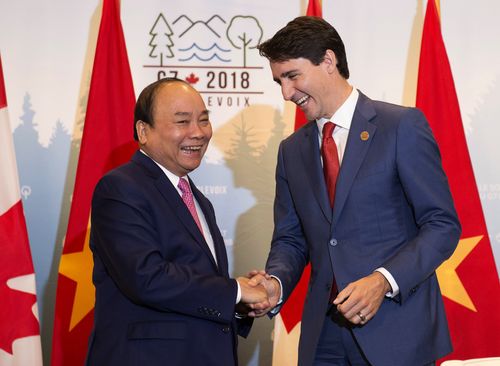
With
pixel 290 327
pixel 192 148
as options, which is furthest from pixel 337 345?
pixel 290 327

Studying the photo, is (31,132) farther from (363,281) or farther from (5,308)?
(363,281)

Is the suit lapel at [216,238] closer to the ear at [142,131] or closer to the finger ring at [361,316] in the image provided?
the ear at [142,131]

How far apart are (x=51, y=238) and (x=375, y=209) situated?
7.47ft

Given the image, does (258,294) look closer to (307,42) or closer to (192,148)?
(192,148)

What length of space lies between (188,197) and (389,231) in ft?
2.35

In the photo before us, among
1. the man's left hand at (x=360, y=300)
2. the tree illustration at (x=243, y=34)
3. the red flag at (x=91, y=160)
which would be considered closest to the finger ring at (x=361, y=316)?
the man's left hand at (x=360, y=300)

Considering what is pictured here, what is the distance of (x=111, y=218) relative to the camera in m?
2.32

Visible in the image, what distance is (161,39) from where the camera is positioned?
13.6 ft

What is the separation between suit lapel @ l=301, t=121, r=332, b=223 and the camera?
2479 mm

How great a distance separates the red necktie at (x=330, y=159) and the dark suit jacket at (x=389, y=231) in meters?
0.02

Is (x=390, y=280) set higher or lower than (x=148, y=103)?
lower

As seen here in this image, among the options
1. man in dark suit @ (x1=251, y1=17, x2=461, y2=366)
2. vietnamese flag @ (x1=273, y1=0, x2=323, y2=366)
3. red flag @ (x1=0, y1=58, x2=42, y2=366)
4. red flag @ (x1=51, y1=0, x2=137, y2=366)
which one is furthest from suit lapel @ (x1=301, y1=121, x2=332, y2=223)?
red flag @ (x1=0, y1=58, x2=42, y2=366)

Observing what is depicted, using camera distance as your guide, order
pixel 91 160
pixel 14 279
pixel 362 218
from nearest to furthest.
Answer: pixel 362 218, pixel 14 279, pixel 91 160

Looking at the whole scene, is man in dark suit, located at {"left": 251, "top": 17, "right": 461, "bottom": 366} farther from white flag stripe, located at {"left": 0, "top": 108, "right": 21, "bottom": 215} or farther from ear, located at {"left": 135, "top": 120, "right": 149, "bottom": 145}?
white flag stripe, located at {"left": 0, "top": 108, "right": 21, "bottom": 215}
